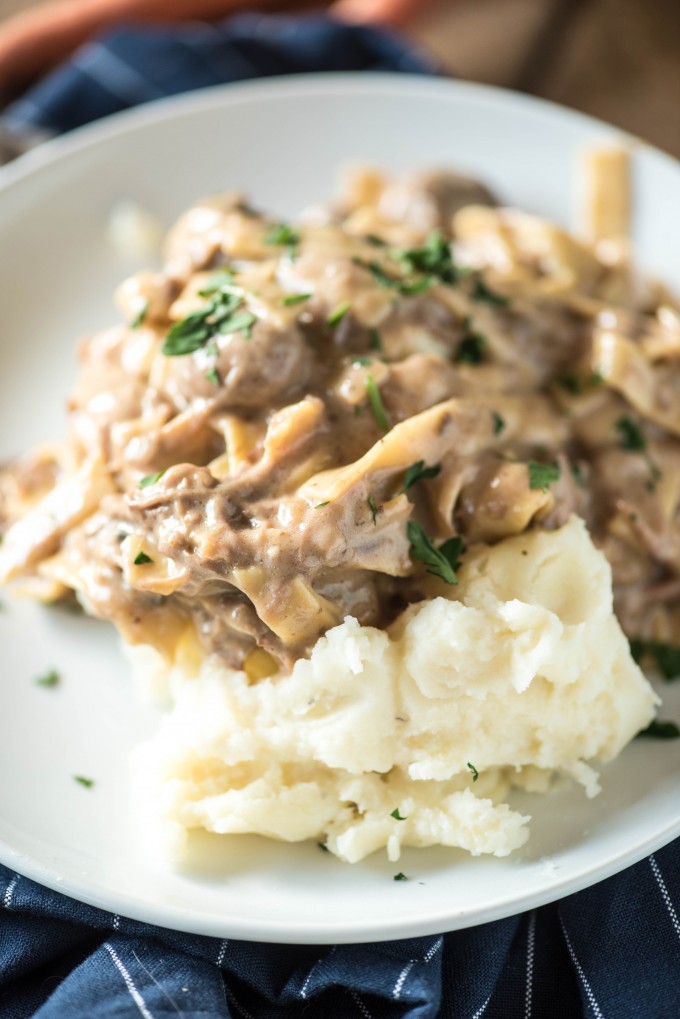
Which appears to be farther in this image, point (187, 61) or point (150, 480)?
point (187, 61)

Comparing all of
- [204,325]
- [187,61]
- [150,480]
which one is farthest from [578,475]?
[187,61]

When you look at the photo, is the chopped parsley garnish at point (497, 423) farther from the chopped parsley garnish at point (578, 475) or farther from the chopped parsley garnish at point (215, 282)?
the chopped parsley garnish at point (215, 282)

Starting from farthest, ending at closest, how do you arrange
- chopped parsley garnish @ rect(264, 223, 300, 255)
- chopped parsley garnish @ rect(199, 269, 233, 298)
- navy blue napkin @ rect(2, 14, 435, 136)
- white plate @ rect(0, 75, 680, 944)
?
navy blue napkin @ rect(2, 14, 435, 136) < chopped parsley garnish @ rect(264, 223, 300, 255) < chopped parsley garnish @ rect(199, 269, 233, 298) < white plate @ rect(0, 75, 680, 944)

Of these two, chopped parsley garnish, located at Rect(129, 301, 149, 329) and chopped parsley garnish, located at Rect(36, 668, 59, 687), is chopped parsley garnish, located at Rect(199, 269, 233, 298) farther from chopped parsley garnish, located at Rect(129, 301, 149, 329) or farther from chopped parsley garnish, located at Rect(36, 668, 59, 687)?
chopped parsley garnish, located at Rect(36, 668, 59, 687)

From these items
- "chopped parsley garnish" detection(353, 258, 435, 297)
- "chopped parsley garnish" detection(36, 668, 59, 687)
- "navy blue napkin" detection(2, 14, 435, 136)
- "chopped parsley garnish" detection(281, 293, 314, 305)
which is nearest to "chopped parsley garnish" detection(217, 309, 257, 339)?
"chopped parsley garnish" detection(281, 293, 314, 305)

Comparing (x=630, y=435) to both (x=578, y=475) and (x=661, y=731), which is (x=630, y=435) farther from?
(x=661, y=731)

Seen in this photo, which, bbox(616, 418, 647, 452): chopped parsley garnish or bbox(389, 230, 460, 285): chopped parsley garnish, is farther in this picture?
bbox(389, 230, 460, 285): chopped parsley garnish
